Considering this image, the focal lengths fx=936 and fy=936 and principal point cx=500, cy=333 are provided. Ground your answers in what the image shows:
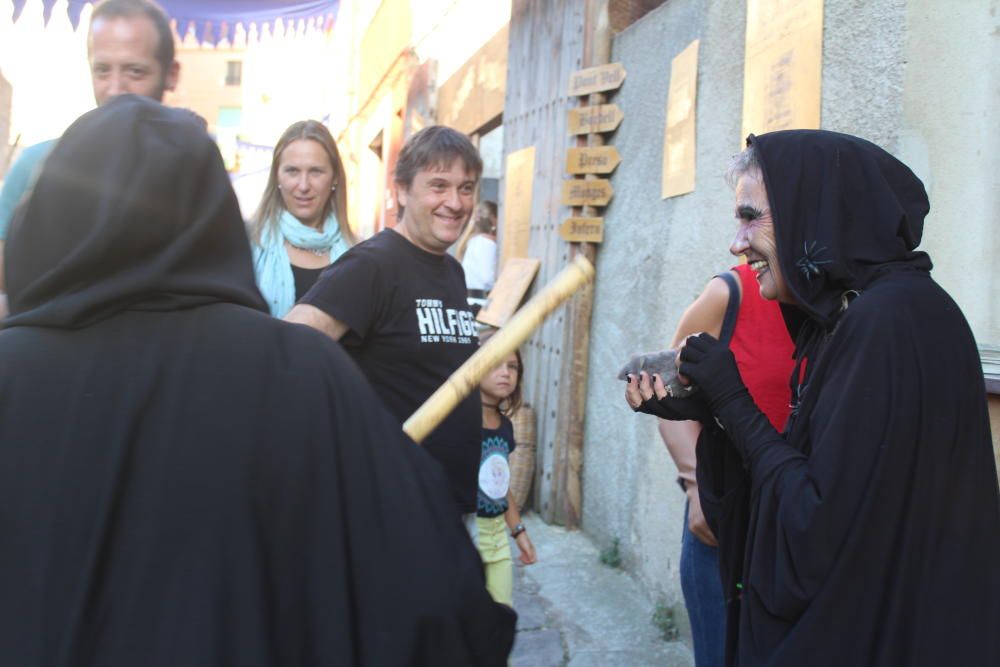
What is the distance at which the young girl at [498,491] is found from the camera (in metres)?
3.38

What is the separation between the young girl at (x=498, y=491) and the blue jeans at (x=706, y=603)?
738mm

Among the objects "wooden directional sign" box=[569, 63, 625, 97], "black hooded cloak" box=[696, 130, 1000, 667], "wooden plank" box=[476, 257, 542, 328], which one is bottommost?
"black hooded cloak" box=[696, 130, 1000, 667]

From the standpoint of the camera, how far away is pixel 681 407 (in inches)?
83.6

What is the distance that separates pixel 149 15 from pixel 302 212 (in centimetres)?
79

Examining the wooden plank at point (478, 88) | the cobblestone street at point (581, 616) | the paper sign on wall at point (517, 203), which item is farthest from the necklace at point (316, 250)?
the wooden plank at point (478, 88)

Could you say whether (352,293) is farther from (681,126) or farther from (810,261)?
(681,126)

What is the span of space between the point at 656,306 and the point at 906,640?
Result: 115 inches

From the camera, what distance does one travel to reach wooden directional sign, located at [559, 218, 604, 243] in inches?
208

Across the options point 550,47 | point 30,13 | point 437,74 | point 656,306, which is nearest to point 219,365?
point 656,306

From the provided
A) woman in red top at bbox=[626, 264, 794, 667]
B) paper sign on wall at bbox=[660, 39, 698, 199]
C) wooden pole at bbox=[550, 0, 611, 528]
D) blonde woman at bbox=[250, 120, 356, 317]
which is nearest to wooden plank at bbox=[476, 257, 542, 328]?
wooden pole at bbox=[550, 0, 611, 528]

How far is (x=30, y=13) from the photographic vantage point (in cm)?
587

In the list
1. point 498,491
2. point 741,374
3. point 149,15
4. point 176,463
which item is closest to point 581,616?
point 498,491

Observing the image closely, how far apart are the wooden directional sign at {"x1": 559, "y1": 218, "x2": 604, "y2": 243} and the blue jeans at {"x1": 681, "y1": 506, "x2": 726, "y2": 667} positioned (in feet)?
9.25

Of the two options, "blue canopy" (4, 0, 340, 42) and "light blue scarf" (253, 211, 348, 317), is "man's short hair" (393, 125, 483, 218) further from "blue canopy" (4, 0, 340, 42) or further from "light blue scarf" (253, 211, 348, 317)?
"blue canopy" (4, 0, 340, 42)
